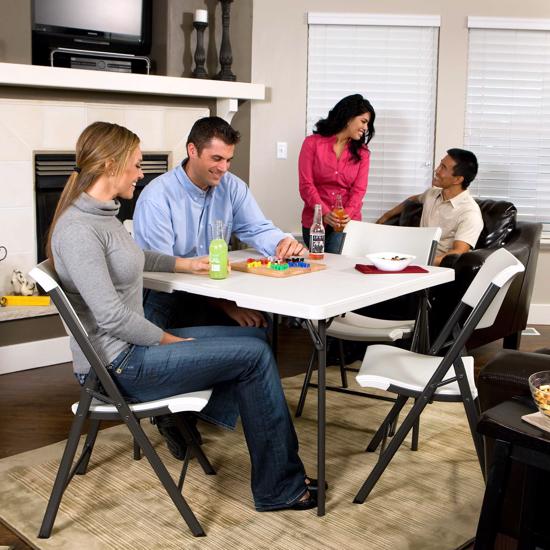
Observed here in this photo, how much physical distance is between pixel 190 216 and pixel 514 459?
185cm

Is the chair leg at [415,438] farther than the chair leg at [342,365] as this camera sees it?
No

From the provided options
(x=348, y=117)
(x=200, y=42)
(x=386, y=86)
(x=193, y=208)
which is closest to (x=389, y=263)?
(x=193, y=208)

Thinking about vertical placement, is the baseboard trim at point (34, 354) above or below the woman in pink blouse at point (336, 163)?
below

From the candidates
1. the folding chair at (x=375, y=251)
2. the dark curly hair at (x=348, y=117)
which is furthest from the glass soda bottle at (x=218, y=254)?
the dark curly hair at (x=348, y=117)

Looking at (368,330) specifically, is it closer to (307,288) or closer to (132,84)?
(307,288)

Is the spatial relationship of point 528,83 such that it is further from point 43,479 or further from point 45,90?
point 43,479

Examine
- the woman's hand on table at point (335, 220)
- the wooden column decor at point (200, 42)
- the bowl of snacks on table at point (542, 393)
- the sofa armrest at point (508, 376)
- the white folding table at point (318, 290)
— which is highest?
the wooden column decor at point (200, 42)

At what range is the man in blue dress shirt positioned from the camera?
10.9ft

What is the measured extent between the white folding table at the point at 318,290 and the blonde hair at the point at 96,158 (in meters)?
0.49

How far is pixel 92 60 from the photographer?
460cm

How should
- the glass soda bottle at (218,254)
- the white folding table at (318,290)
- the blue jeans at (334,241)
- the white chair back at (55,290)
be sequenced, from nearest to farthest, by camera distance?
the white chair back at (55,290)
the white folding table at (318,290)
the glass soda bottle at (218,254)
the blue jeans at (334,241)

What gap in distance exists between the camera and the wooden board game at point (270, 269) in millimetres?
3070

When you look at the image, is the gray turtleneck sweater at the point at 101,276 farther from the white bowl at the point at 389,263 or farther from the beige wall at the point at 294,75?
the beige wall at the point at 294,75

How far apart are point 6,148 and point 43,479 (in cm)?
193
